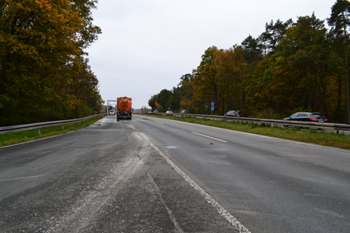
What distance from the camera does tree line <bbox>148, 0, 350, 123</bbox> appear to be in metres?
28.4

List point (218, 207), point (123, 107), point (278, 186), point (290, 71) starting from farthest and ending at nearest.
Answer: point (290, 71)
point (123, 107)
point (278, 186)
point (218, 207)

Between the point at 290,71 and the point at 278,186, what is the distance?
38.5 metres

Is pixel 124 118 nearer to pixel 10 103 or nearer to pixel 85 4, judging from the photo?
pixel 85 4

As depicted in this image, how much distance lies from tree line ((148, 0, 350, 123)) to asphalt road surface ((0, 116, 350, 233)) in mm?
22109

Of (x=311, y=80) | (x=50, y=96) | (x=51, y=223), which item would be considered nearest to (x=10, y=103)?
(x=50, y=96)

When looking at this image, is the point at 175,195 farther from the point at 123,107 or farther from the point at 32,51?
the point at 123,107

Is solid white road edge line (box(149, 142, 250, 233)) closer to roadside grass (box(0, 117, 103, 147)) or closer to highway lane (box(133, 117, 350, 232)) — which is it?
highway lane (box(133, 117, 350, 232))

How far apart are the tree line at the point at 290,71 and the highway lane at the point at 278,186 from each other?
20704 millimetres

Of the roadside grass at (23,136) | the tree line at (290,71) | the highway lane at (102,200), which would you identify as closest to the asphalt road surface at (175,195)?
the highway lane at (102,200)

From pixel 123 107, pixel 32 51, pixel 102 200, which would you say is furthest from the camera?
pixel 123 107

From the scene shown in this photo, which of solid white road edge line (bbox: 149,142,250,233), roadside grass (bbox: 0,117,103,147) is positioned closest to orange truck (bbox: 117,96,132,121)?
roadside grass (bbox: 0,117,103,147)

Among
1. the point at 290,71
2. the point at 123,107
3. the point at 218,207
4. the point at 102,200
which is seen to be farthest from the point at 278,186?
the point at 290,71

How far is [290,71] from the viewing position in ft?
120

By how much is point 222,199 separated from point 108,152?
5.05 metres
